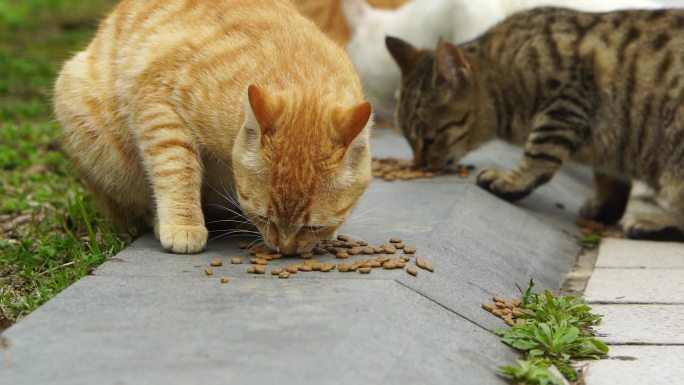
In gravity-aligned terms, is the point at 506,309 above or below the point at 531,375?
below

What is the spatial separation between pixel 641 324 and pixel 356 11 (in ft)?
16.6

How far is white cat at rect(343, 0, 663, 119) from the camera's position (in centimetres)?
708

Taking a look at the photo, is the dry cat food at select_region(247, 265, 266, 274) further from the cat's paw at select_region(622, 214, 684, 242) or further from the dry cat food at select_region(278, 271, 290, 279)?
the cat's paw at select_region(622, 214, 684, 242)

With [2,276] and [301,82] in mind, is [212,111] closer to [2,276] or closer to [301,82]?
[301,82]

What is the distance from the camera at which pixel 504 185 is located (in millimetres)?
5234

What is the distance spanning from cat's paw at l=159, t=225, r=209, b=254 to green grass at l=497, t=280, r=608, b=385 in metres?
1.24

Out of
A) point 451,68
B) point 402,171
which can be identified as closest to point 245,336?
point 402,171

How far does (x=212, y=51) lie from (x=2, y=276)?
51.6 inches

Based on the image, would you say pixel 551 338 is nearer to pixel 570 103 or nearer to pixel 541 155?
pixel 541 155

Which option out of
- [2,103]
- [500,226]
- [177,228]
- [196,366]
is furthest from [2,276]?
[2,103]

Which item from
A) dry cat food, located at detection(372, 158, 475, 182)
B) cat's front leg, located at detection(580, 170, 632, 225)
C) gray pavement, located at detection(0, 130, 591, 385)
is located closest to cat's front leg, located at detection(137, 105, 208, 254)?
gray pavement, located at detection(0, 130, 591, 385)

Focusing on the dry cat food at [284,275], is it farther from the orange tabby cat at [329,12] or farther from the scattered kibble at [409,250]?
the orange tabby cat at [329,12]

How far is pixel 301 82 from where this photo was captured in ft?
11.6

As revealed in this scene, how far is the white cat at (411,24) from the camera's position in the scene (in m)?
7.08
